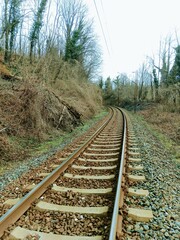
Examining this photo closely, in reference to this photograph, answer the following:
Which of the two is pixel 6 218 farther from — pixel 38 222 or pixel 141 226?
pixel 141 226

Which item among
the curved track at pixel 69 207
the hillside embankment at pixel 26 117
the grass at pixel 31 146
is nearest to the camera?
the curved track at pixel 69 207

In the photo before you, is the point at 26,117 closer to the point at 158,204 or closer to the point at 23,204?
the point at 23,204

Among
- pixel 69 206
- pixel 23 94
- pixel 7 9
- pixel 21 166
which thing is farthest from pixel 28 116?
pixel 7 9

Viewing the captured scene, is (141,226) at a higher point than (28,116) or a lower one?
lower

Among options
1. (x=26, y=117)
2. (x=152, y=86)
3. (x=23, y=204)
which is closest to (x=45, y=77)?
(x=26, y=117)

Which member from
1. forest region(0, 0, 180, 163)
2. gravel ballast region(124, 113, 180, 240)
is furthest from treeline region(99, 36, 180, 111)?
gravel ballast region(124, 113, 180, 240)

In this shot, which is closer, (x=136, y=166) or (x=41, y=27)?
(x=136, y=166)

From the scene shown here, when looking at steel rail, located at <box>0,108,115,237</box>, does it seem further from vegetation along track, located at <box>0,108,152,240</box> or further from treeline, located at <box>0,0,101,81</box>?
treeline, located at <box>0,0,101,81</box>

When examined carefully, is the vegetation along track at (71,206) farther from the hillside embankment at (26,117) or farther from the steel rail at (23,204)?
the hillside embankment at (26,117)

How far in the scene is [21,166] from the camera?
6.21 metres

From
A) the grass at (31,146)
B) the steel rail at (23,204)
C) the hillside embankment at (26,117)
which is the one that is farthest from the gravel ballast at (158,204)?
the hillside embankment at (26,117)

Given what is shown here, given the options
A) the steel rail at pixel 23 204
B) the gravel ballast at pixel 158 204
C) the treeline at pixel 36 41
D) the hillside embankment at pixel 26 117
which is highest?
the treeline at pixel 36 41

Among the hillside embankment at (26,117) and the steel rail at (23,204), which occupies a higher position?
the hillside embankment at (26,117)

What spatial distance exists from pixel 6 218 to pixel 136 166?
341 centimetres
